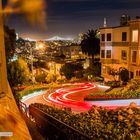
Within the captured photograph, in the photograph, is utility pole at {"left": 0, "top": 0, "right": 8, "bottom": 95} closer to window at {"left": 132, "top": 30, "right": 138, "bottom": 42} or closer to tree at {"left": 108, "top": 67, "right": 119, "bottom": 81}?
window at {"left": 132, "top": 30, "right": 138, "bottom": 42}

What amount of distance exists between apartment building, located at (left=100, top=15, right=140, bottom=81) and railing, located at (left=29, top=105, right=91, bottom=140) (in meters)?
24.9

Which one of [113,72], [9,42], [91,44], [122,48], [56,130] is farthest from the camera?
[91,44]

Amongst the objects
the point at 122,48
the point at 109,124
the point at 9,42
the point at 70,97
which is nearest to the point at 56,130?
the point at 109,124

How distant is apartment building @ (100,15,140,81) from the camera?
116 feet

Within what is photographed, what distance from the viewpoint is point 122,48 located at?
3844cm

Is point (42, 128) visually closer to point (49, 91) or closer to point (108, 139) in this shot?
point (108, 139)

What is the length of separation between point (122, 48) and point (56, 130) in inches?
1180

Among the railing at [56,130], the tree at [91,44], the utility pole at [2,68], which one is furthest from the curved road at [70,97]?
the tree at [91,44]

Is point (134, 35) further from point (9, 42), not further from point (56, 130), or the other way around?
point (56, 130)

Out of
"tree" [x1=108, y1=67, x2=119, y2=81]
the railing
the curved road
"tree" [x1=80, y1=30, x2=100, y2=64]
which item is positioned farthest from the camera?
"tree" [x1=80, y1=30, x2=100, y2=64]

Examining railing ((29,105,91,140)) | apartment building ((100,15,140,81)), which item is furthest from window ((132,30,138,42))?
railing ((29,105,91,140))

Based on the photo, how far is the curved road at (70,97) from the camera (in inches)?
968

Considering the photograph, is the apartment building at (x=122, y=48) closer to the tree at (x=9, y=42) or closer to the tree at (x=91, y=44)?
the tree at (x=91, y=44)

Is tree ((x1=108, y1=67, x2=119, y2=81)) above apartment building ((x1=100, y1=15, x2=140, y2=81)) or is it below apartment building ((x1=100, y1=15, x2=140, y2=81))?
below
